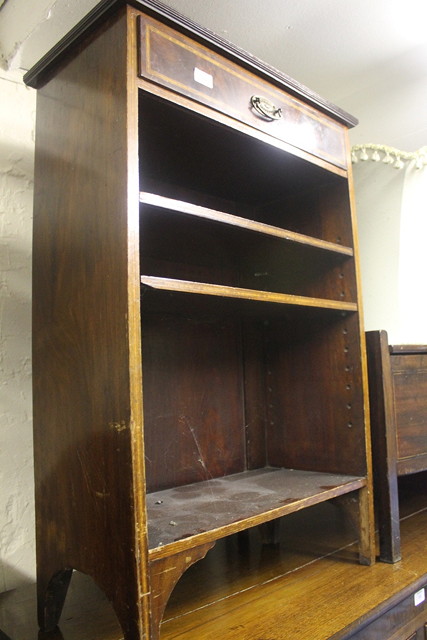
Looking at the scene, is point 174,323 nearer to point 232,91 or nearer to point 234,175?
point 234,175

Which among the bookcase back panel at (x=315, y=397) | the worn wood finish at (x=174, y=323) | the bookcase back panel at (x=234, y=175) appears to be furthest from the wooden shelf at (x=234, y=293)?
the bookcase back panel at (x=234, y=175)

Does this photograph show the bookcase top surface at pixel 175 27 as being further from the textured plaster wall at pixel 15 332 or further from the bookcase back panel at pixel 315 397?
the bookcase back panel at pixel 315 397

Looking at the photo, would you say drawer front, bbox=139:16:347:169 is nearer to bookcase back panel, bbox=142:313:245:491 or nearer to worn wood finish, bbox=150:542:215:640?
bookcase back panel, bbox=142:313:245:491

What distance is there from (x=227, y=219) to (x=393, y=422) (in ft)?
2.63

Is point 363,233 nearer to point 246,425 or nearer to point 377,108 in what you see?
point 377,108

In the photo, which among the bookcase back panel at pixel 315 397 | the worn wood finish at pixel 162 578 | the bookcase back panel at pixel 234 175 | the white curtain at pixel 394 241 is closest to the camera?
the worn wood finish at pixel 162 578

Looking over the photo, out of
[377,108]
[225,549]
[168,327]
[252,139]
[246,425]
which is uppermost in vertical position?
[377,108]

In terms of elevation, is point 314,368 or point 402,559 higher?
point 314,368

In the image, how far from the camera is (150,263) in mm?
1598

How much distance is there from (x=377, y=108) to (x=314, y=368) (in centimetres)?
124

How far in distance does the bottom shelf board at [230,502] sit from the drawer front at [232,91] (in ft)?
3.02

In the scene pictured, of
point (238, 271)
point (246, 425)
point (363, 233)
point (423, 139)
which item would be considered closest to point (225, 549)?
point (246, 425)

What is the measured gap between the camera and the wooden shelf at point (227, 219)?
105 centimetres

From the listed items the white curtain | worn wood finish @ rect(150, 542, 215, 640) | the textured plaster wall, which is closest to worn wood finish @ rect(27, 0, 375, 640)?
worn wood finish @ rect(150, 542, 215, 640)
